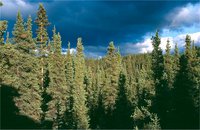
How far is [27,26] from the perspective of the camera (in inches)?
1962

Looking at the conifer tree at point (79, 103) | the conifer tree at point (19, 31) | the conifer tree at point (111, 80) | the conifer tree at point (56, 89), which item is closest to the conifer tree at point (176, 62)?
the conifer tree at point (111, 80)

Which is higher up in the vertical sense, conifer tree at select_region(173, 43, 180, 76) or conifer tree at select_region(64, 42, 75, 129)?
conifer tree at select_region(173, 43, 180, 76)

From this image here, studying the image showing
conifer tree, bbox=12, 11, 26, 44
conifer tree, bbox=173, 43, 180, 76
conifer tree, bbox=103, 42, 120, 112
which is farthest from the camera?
conifer tree, bbox=103, 42, 120, 112

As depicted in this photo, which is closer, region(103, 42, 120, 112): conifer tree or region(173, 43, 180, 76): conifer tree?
region(173, 43, 180, 76): conifer tree

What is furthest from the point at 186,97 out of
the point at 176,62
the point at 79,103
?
the point at 176,62

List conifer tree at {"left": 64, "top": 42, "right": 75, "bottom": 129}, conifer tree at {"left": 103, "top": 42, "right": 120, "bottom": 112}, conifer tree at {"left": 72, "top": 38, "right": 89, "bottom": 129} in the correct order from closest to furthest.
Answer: conifer tree at {"left": 64, "top": 42, "right": 75, "bottom": 129}, conifer tree at {"left": 72, "top": 38, "right": 89, "bottom": 129}, conifer tree at {"left": 103, "top": 42, "right": 120, "bottom": 112}

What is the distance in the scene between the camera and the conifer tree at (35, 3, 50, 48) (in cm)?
5478

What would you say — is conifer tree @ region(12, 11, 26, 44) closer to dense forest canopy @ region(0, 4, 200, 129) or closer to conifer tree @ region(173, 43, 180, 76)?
dense forest canopy @ region(0, 4, 200, 129)

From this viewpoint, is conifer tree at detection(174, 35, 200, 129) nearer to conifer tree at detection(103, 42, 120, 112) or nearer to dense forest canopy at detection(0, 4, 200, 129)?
dense forest canopy at detection(0, 4, 200, 129)

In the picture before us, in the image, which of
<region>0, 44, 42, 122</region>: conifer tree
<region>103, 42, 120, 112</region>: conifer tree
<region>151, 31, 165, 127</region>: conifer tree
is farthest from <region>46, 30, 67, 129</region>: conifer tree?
Result: <region>151, 31, 165, 127</region>: conifer tree

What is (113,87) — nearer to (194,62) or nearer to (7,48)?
(194,62)

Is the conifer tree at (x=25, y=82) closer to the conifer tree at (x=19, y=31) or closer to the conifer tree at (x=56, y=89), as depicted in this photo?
the conifer tree at (x=19, y=31)

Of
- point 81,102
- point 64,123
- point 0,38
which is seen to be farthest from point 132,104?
point 0,38

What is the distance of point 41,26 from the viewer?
55250mm
